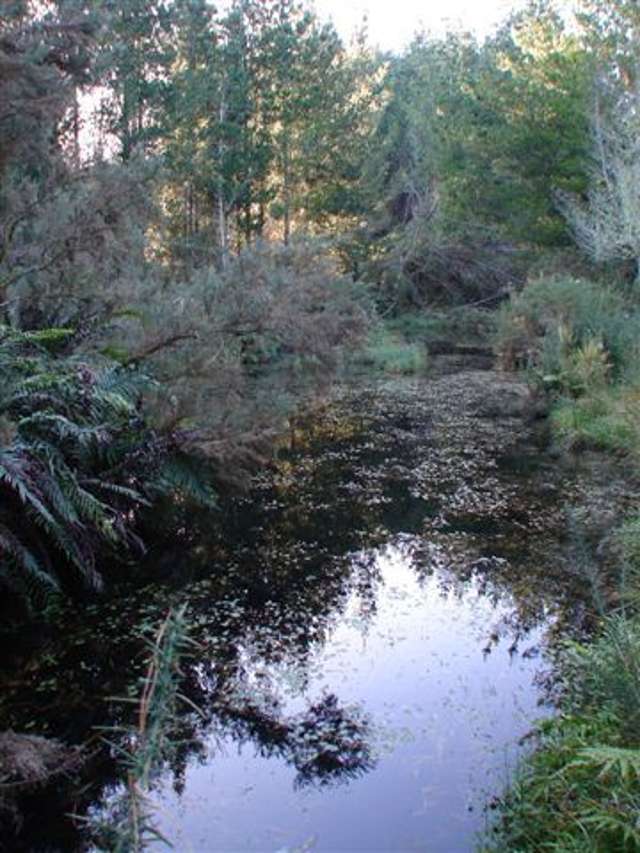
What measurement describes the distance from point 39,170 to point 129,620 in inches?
181

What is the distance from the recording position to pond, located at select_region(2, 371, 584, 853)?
376cm

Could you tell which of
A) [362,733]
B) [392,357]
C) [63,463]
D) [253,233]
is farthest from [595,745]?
[253,233]

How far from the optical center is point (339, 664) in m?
5.09

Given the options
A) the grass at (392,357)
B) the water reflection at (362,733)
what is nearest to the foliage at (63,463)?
the water reflection at (362,733)

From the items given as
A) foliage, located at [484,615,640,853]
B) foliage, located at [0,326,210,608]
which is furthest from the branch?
foliage, located at [484,615,640,853]

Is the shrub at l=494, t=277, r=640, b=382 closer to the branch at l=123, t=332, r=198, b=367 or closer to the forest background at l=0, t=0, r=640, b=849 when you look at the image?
the forest background at l=0, t=0, r=640, b=849

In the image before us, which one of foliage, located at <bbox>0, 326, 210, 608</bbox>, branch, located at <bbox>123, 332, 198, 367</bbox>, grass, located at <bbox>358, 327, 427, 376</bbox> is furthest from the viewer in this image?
grass, located at <bbox>358, 327, 427, 376</bbox>

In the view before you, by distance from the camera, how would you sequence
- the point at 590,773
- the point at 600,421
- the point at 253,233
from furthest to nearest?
the point at 253,233 < the point at 600,421 < the point at 590,773

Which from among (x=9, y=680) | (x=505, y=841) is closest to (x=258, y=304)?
(x=9, y=680)

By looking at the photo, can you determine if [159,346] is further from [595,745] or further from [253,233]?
[253,233]

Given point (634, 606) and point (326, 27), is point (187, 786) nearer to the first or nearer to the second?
point (634, 606)

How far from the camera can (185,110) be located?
22.8 metres

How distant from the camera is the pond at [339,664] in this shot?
376 cm

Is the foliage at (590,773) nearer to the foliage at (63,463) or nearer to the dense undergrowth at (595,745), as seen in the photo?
the dense undergrowth at (595,745)
